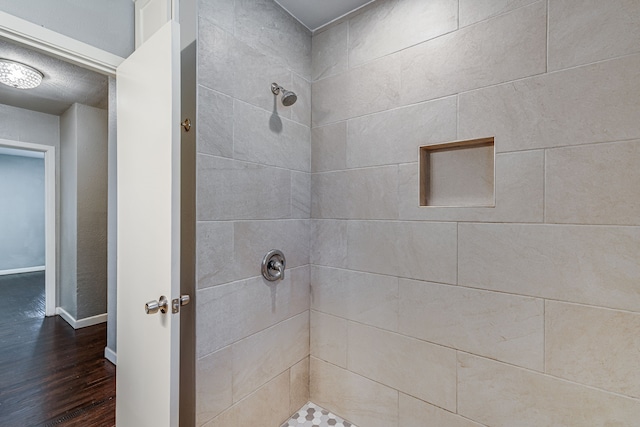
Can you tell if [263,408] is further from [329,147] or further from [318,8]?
[318,8]

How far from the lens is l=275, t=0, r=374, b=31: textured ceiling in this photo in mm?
1551

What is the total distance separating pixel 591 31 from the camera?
102 cm

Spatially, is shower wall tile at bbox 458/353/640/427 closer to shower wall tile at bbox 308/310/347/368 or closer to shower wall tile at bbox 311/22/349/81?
shower wall tile at bbox 308/310/347/368

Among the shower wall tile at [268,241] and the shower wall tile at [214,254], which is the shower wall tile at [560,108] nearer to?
the shower wall tile at [268,241]

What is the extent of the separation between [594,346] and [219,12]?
2.03 metres

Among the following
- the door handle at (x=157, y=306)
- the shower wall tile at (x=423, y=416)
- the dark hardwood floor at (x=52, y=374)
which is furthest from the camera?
the dark hardwood floor at (x=52, y=374)

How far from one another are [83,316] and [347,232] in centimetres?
319

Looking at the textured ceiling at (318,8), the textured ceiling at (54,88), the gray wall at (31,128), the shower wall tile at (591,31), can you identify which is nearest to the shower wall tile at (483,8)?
the shower wall tile at (591,31)

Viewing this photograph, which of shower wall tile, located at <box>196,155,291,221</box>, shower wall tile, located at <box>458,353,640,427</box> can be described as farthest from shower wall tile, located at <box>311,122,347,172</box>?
shower wall tile, located at <box>458,353,640,427</box>

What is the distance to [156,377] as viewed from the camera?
1.14 meters

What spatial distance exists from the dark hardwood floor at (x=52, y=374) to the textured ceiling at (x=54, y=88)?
2354 mm

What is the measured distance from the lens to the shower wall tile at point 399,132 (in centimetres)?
132

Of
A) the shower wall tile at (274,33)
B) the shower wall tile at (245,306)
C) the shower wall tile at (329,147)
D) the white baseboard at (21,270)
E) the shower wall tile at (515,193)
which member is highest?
the shower wall tile at (274,33)

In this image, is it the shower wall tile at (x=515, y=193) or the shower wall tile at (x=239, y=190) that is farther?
the shower wall tile at (x=239, y=190)
